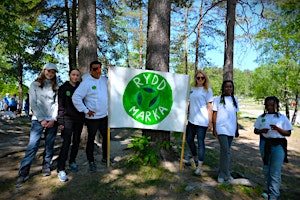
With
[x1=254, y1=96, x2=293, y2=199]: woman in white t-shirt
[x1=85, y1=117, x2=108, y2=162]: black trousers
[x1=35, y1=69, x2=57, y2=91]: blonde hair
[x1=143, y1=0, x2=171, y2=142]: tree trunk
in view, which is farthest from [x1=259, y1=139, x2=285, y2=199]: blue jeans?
[x1=35, y1=69, x2=57, y2=91]: blonde hair

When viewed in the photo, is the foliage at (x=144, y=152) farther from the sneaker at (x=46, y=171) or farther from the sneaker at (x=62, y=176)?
the sneaker at (x=46, y=171)

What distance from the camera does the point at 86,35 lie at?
5980 millimetres

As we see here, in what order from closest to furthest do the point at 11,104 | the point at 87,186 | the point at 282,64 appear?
the point at 87,186 < the point at 11,104 < the point at 282,64

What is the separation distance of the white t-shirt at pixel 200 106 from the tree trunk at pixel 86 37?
290 cm

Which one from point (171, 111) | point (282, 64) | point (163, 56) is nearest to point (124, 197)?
point (171, 111)

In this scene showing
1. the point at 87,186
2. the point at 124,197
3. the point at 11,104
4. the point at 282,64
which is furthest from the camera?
the point at 282,64

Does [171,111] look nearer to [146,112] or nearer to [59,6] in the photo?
[146,112]

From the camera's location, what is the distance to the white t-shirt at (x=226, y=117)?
3.98 m

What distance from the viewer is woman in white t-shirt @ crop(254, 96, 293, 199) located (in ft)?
12.1

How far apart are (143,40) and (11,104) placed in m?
11.7

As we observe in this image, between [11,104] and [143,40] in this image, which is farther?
[143,40]

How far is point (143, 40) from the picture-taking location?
69.7 ft

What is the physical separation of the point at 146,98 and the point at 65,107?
140 centimetres

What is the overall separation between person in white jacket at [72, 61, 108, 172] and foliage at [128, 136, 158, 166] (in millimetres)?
693
